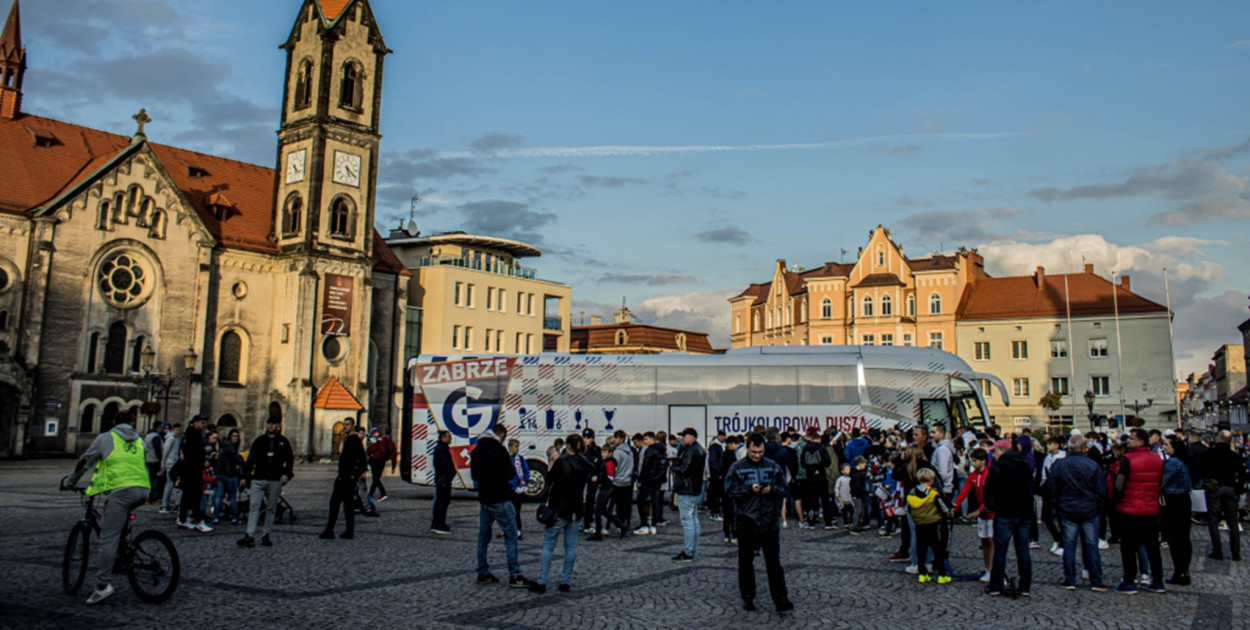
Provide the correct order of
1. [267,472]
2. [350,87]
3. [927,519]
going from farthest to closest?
[350,87]
[267,472]
[927,519]

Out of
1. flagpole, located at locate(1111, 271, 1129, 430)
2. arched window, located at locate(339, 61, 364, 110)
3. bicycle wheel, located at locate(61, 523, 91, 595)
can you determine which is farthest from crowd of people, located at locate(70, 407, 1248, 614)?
flagpole, located at locate(1111, 271, 1129, 430)

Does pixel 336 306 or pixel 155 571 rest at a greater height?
pixel 336 306

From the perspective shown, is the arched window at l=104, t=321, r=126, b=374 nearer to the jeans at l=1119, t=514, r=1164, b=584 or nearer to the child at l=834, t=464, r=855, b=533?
the child at l=834, t=464, r=855, b=533

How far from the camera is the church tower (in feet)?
163

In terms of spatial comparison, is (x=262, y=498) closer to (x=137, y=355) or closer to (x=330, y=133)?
(x=137, y=355)

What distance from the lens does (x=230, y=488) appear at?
18047 mm

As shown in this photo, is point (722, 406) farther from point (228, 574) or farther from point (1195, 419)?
point (1195, 419)

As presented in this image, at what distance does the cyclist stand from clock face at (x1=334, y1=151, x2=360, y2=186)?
47587 millimetres

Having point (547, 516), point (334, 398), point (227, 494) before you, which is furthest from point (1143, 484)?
point (334, 398)

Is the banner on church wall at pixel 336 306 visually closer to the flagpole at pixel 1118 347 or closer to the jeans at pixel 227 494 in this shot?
the jeans at pixel 227 494

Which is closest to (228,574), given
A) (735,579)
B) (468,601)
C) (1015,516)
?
(468,601)

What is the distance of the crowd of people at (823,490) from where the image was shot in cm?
1145

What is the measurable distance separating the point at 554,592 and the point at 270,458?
19.8 ft

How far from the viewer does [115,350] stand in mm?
47375
